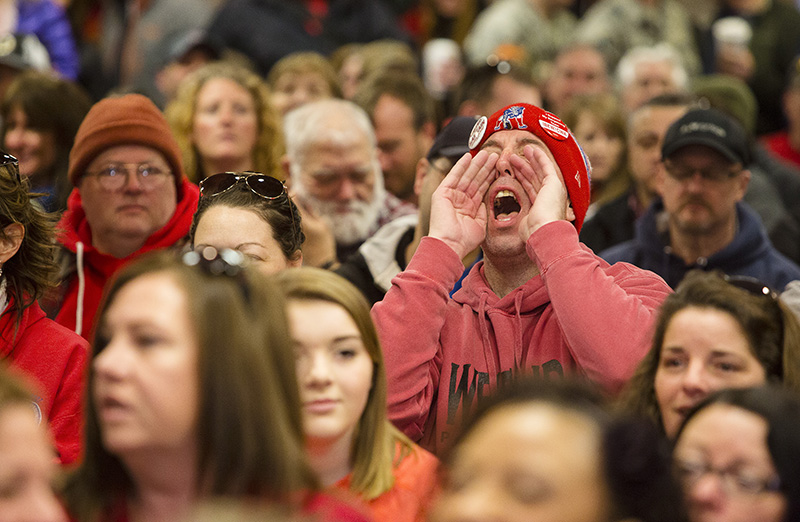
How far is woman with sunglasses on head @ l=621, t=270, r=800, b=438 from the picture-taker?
2891mm

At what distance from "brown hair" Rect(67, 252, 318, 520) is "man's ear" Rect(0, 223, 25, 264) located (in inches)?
51.6

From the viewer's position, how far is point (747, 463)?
2.32 m

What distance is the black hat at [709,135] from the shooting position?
4.81 meters

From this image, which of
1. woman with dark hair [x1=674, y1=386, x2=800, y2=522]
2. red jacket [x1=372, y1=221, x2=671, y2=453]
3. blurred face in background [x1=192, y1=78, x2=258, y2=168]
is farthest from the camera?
blurred face in background [x1=192, y1=78, x2=258, y2=168]

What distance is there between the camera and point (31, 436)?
2.04 m

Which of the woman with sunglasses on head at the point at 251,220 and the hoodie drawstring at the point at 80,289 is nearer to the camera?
the woman with sunglasses on head at the point at 251,220

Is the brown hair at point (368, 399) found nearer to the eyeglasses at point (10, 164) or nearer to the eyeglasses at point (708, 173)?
the eyeglasses at point (10, 164)

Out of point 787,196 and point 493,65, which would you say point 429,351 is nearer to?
point 493,65

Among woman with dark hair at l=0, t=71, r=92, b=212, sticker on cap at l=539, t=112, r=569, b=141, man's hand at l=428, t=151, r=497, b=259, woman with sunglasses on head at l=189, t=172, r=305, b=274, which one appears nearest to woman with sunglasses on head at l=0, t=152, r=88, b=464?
woman with sunglasses on head at l=189, t=172, r=305, b=274

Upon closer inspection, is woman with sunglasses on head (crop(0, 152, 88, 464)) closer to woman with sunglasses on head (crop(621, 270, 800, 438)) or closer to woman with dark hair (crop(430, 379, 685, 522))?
woman with dark hair (crop(430, 379, 685, 522))

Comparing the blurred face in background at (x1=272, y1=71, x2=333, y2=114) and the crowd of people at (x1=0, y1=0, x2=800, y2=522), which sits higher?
the blurred face in background at (x1=272, y1=71, x2=333, y2=114)

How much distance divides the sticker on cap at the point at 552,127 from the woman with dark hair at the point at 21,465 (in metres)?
2.02

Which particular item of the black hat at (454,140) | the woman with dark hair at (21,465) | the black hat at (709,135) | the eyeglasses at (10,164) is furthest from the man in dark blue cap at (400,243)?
the woman with dark hair at (21,465)

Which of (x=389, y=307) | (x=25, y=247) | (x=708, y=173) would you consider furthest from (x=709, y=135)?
(x=25, y=247)
